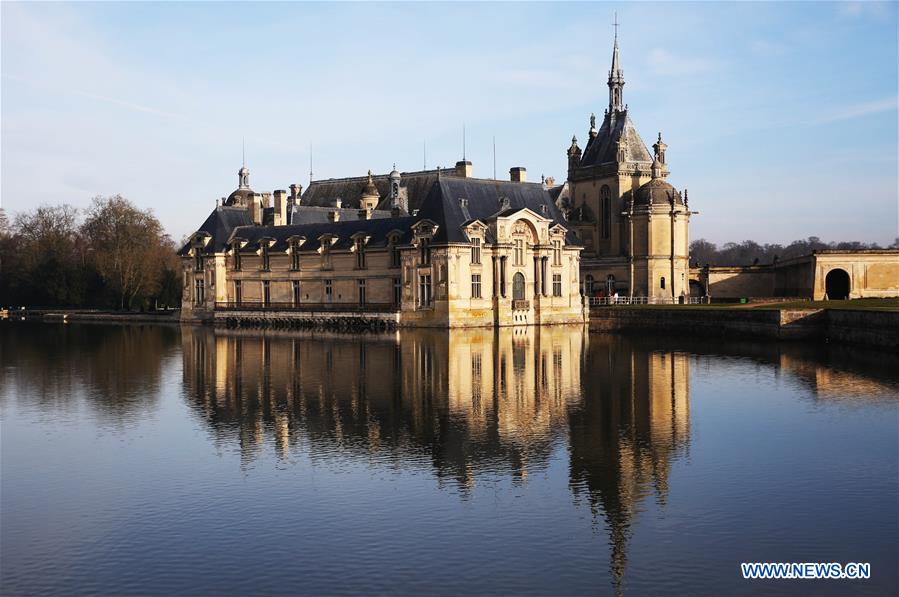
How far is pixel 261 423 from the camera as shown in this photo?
88.4ft

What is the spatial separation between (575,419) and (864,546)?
11.8 m

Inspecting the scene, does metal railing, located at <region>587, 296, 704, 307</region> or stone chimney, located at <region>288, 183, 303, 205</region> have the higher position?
stone chimney, located at <region>288, 183, 303, 205</region>

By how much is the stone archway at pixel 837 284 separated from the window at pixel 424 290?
1161 inches

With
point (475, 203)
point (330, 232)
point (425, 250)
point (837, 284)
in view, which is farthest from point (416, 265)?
point (837, 284)

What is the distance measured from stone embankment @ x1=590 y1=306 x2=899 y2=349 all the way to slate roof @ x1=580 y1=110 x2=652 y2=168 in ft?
Answer: 66.0

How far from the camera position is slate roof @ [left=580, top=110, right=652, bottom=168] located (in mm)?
81625

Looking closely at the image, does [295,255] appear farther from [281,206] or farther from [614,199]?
[614,199]

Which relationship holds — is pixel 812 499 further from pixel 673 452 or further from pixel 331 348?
pixel 331 348

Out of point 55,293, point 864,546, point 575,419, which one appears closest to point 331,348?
point 575,419

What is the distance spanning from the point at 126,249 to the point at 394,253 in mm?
41988

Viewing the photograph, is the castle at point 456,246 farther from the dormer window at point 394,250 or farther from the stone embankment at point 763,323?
the stone embankment at point 763,323

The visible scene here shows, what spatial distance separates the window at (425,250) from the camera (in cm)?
6462

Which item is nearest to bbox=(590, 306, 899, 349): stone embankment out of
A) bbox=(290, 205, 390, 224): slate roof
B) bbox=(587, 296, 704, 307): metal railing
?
bbox=(587, 296, 704, 307): metal railing

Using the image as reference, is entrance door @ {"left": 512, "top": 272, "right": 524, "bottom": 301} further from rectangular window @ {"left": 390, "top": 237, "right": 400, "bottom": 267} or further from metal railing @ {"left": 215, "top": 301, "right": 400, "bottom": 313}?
rectangular window @ {"left": 390, "top": 237, "right": 400, "bottom": 267}
